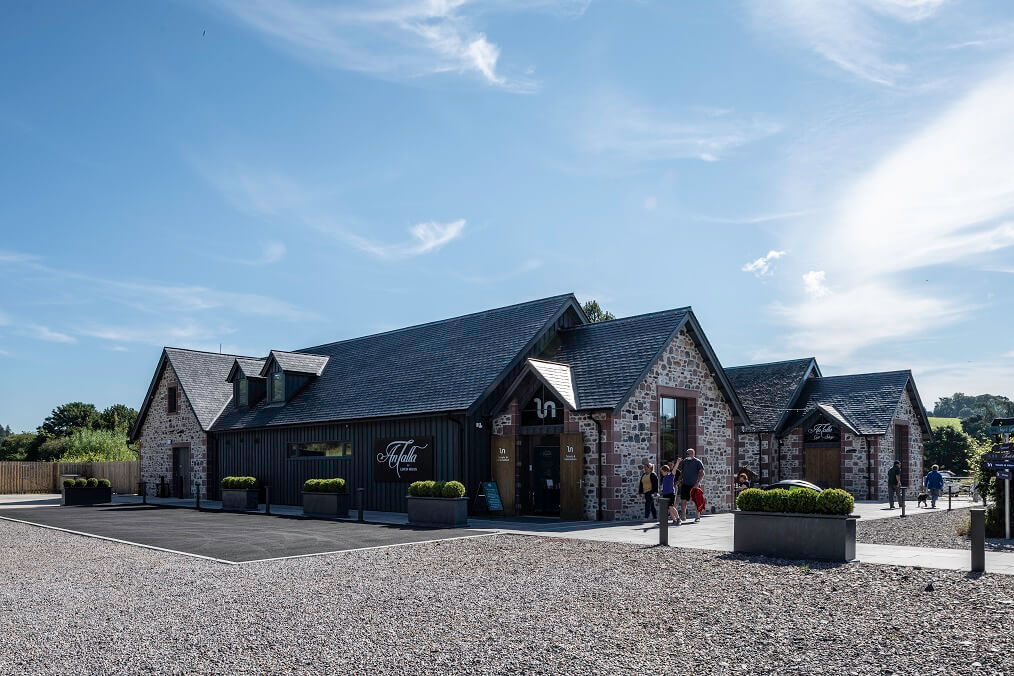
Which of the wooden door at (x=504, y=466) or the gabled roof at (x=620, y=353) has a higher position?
the gabled roof at (x=620, y=353)

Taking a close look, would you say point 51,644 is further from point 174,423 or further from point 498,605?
point 174,423

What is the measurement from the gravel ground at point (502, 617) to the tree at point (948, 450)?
40.8 meters

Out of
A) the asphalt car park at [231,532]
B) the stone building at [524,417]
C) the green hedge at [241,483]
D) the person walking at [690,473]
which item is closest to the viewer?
the asphalt car park at [231,532]

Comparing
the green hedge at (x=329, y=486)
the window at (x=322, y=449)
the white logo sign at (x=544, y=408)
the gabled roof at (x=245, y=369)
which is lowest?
the green hedge at (x=329, y=486)

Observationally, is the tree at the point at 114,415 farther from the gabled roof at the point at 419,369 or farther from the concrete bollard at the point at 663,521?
the concrete bollard at the point at 663,521

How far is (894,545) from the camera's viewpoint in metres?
14.3

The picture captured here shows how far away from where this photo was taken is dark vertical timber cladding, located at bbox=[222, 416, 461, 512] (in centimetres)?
2238

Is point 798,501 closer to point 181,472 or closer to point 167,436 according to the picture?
point 181,472

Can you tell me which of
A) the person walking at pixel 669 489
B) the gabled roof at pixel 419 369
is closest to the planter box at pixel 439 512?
the gabled roof at pixel 419 369

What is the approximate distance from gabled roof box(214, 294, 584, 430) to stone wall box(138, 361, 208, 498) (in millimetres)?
1827

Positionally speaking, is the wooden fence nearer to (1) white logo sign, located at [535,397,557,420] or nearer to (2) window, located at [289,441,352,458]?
(2) window, located at [289,441,352,458]

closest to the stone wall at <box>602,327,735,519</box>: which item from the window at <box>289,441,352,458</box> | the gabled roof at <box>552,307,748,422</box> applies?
the gabled roof at <box>552,307,748,422</box>

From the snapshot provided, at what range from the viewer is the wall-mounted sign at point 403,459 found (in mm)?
22719

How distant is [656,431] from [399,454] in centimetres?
721
